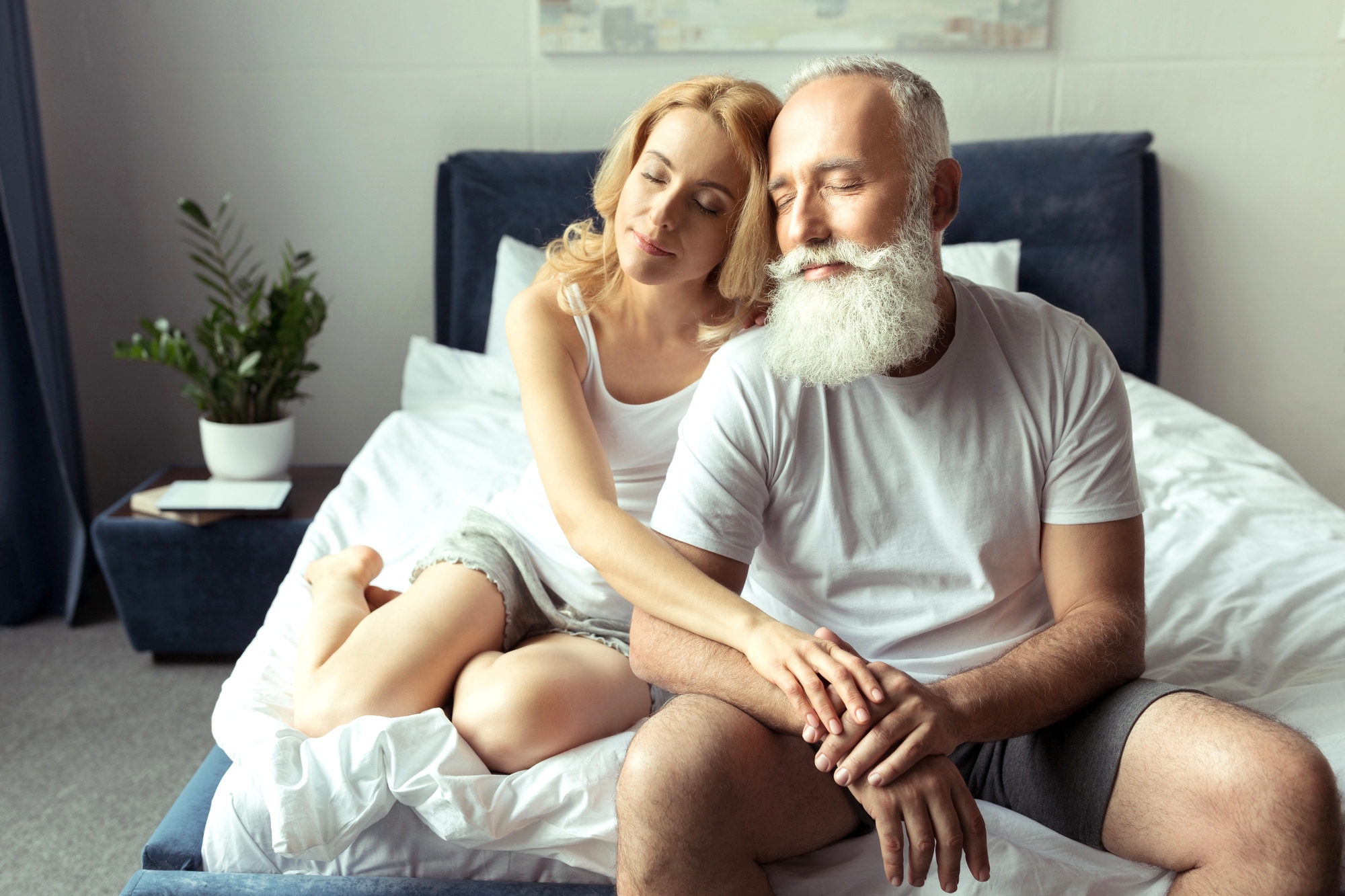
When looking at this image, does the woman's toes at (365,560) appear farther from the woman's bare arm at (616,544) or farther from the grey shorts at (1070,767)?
the grey shorts at (1070,767)

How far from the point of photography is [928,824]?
38.7 inches

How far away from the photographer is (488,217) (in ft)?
9.13

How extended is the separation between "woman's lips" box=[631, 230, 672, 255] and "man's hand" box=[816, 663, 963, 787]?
641 millimetres

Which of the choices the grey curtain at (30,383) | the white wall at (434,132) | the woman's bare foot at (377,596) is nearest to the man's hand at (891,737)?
the woman's bare foot at (377,596)

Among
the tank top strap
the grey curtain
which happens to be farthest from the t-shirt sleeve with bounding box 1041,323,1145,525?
the grey curtain

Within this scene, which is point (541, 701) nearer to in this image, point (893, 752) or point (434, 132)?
point (893, 752)

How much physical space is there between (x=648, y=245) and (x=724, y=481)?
0.38m

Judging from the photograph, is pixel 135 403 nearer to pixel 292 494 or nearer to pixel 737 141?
pixel 292 494

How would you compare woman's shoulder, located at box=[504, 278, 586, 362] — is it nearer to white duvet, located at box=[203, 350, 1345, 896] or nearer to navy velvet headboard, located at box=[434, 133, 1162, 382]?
white duvet, located at box=[203, 350, 1345, 896]

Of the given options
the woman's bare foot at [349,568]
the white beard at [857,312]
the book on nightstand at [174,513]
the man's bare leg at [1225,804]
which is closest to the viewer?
the man's bare leg at [1225,804]

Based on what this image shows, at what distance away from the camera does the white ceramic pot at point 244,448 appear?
95.3 inches

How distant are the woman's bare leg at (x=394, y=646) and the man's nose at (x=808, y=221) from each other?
25.7 inches

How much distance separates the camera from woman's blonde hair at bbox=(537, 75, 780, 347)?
1.36 meters

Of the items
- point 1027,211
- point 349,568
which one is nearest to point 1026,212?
point 1027,211
